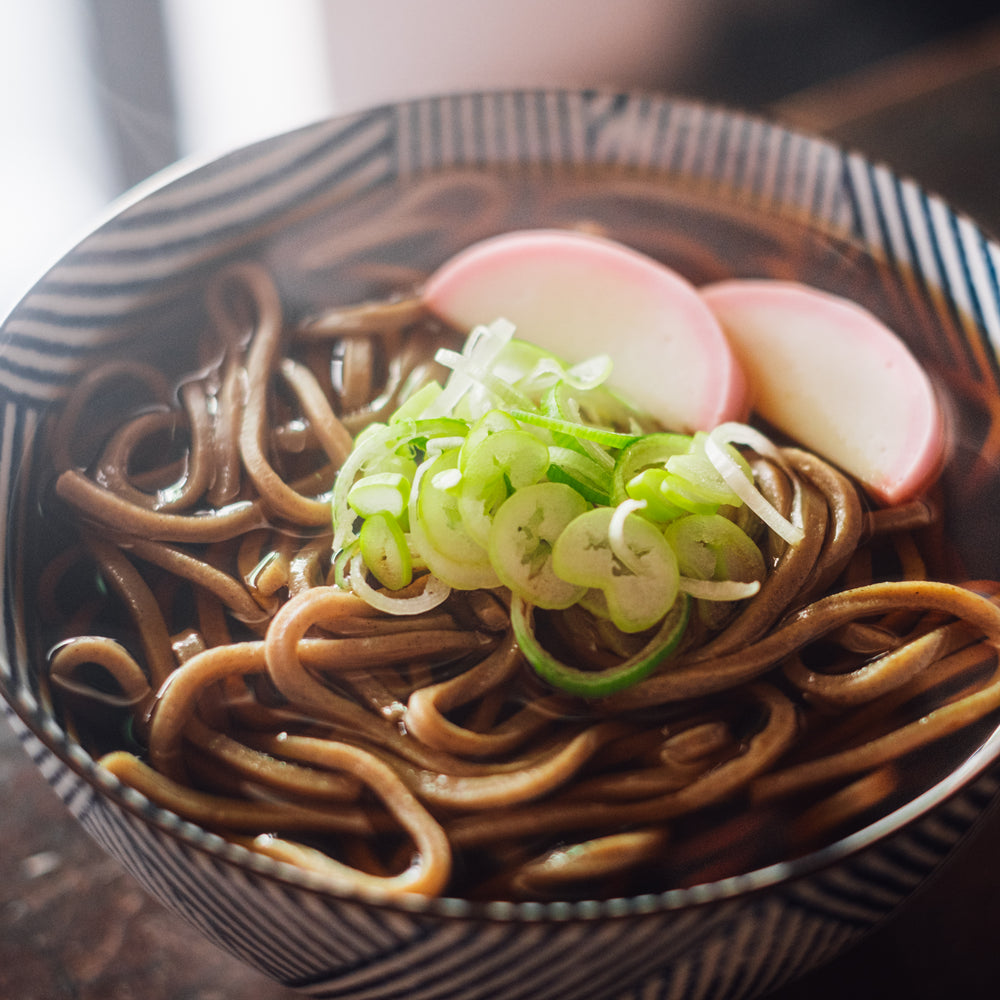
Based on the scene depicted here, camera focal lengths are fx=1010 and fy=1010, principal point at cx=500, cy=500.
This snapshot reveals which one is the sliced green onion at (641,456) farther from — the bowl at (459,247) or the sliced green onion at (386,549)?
the bowl at (459,247)

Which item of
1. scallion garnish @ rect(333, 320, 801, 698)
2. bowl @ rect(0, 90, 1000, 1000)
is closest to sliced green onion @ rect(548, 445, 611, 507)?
scallion garnish @ rect(333, 320, 801, 698)

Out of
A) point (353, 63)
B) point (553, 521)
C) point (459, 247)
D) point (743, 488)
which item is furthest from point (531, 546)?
point (353, 63)

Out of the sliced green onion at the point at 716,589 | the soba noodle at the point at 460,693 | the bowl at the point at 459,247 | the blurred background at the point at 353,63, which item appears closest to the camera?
the bowl at the point at 459,247

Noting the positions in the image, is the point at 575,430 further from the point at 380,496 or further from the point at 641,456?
the point at 380,496

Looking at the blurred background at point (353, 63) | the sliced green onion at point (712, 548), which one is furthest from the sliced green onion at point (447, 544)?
the blurred background at point (353, 63)

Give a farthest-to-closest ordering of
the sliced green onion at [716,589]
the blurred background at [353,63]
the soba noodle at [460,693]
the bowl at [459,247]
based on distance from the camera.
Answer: the blurred background at [353,63]
the sliced green onion at [716,589]
the soba noodle at [460,693]
the bowl at [459,247]

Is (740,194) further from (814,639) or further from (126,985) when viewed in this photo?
(126,985)

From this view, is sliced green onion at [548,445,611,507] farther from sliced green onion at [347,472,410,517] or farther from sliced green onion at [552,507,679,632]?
sliced green onion at [347,472,410,517]

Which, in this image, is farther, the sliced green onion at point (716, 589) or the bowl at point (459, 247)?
the sliced green onion at point (716, 589)
